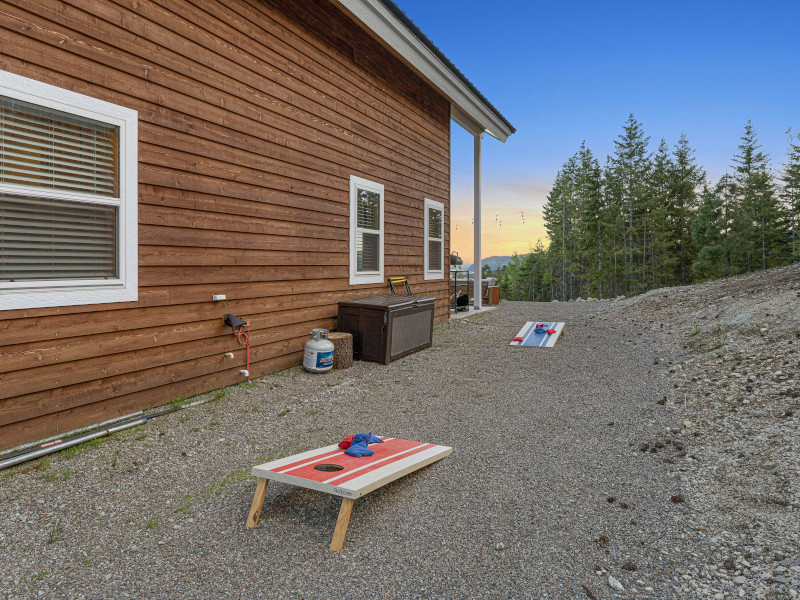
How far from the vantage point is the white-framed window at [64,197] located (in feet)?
10.1

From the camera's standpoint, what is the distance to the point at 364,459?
2643 millimetres

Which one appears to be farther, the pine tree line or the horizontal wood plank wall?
the pine tree line

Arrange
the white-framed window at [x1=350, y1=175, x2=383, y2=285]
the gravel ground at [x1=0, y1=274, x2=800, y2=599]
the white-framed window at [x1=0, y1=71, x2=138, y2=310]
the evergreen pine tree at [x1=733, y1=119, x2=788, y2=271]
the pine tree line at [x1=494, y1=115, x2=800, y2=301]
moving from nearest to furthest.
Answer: the gravel ground at [x1=0, y1=274, x2=800, y2=599] < the white-framed window at [x1=0, y1=71, x2=138, y2=310] < the white-framed window at [x1=350, y1=175, x2=383, y2=285] < the evergreen pine tree at [x1=733, y1=119, x2=788, y2=271] < the pine tree line at [x1=494, y1=115, x2=800, y2=301]

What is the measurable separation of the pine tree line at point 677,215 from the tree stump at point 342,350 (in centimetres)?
2981

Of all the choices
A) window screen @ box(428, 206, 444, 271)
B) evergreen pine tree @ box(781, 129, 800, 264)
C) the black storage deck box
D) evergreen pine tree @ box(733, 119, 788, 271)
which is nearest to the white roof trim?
window screen @ box(428, 206, 444, 271)

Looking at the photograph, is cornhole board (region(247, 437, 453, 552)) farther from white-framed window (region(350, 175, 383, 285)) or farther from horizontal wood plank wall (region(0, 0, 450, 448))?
white-framed window (region(350, 175, 383, 285))

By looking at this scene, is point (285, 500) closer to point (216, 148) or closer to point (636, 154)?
point (216, 148)

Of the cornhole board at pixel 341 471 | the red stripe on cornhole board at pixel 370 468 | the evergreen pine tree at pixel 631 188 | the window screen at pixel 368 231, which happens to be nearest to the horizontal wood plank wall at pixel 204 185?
the window screen at pixel 368 231

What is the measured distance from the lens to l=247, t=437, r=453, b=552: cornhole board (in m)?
2.12

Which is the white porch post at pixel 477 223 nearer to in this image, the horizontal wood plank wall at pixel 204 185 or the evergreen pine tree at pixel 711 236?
the horizontal wood plank wall at pixel 204 185

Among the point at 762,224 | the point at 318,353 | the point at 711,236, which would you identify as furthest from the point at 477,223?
the point at 762,224

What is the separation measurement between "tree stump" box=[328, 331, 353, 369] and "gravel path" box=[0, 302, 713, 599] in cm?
121

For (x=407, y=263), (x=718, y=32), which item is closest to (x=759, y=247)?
(x=718, y=32)

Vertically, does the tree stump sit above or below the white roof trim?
below
